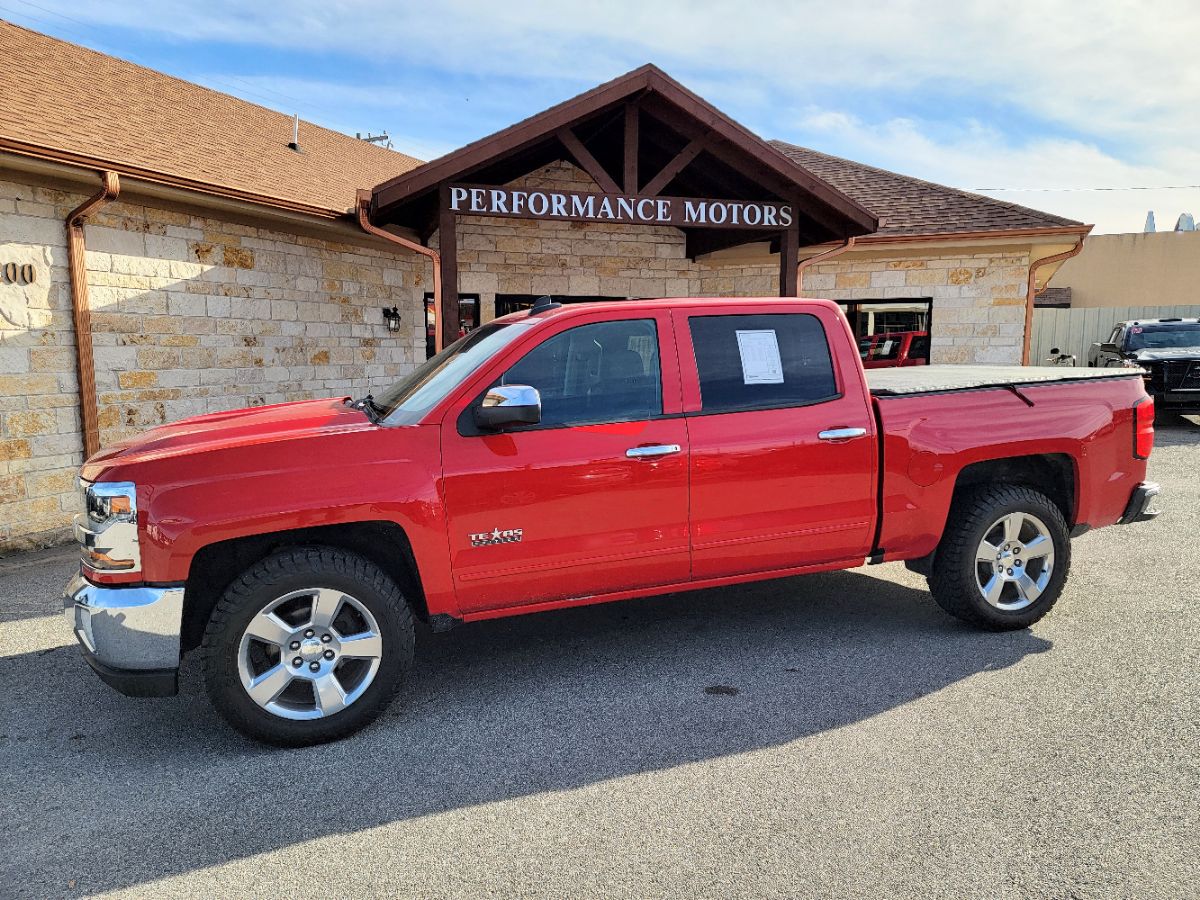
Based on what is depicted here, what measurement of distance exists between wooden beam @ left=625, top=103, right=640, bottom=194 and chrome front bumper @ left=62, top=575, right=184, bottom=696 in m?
6.61

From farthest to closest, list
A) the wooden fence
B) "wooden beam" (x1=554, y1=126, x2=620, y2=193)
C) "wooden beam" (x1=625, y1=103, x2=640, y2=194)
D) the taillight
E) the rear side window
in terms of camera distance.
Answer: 1. the wooden fence
2. "wooden beam" (x1=625, y1=103, x2=640, y2=194)
3. "wooden beam" (x1=554, y1=126, x2=620, y2=193)
4. the taillight
5. the rear side window

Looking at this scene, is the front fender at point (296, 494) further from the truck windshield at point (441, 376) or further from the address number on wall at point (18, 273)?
the address number on wall at point (18, 273)

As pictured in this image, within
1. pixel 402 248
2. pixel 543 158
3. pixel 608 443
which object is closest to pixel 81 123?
pixel 402 248

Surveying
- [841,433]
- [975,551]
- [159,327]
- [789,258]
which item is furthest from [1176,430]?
[159,327]

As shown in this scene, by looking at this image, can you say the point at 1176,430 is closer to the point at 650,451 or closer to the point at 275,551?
the point at 650,451

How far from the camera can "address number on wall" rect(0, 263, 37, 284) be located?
22.6ft

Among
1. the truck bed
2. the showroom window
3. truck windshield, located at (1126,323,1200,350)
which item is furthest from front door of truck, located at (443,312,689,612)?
truck windshield, located at (1126,323,1200,350)

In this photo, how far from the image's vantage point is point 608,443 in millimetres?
3869

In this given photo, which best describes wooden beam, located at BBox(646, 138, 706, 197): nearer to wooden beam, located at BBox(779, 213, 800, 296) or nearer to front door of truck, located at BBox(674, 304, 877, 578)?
wooden beam, located at BBox(779, 213, 800, 296)

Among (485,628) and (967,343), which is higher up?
(967,343)

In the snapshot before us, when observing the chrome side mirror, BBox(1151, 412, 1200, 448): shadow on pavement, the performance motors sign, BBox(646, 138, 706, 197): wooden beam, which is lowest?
BBox(1151, 412, 1200, 448): shadow on pavement

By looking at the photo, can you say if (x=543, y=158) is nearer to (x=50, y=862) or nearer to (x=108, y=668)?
(x=108, y=668)

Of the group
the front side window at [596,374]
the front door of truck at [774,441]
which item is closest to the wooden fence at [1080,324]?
the front door of truck at [774,441]

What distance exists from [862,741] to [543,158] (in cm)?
952
